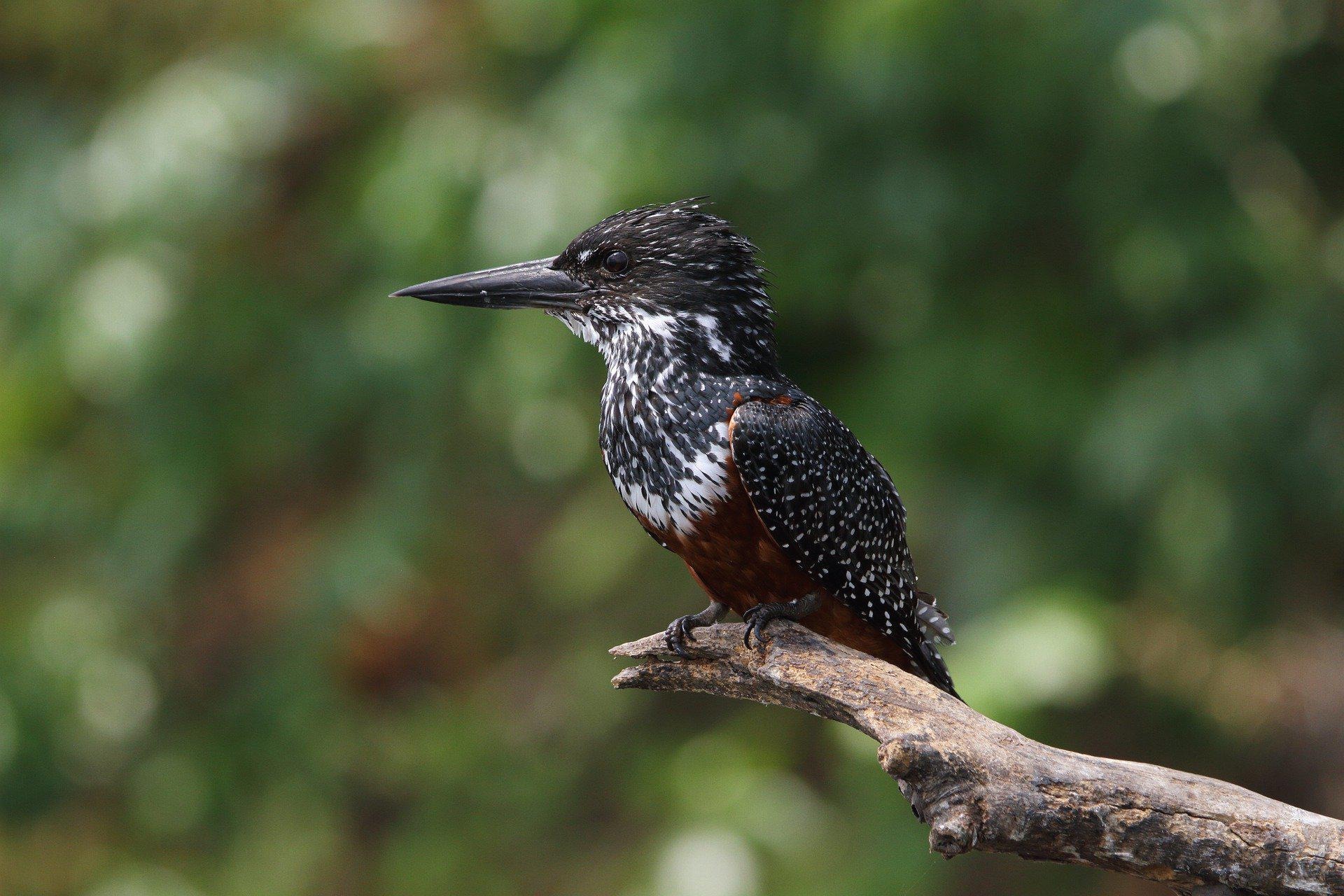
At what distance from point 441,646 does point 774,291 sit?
3344 mm

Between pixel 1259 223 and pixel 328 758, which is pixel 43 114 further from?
pixel 1259 223

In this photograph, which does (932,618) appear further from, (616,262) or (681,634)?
(616,262)

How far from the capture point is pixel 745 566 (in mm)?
2646

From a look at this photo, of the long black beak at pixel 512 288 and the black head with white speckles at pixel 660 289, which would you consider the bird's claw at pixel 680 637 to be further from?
the long black beak at pixel 512 288

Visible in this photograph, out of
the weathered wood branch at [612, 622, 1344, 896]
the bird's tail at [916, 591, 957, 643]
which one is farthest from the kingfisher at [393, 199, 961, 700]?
the weathered wood branch at [612, 622, 1344, 896]

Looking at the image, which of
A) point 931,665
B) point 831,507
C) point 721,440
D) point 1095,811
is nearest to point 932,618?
point 931,665

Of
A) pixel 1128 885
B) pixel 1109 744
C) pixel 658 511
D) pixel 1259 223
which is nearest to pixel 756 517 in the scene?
pixel 658 511

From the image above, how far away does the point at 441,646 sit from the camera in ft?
24.2

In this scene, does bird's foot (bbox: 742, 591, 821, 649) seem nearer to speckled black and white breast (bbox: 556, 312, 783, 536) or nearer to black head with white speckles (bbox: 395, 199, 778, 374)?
speckled black and white breast (bbox: 556, 312, 783, 536)

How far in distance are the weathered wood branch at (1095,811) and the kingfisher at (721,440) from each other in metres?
0.46

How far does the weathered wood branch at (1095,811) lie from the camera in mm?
2109

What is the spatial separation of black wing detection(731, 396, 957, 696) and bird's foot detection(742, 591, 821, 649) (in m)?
0.05

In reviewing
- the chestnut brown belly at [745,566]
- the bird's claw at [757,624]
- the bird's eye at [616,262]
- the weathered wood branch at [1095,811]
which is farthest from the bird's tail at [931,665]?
the bird's eye at [616,262]

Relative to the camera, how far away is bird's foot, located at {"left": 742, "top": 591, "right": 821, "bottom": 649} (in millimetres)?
2572
